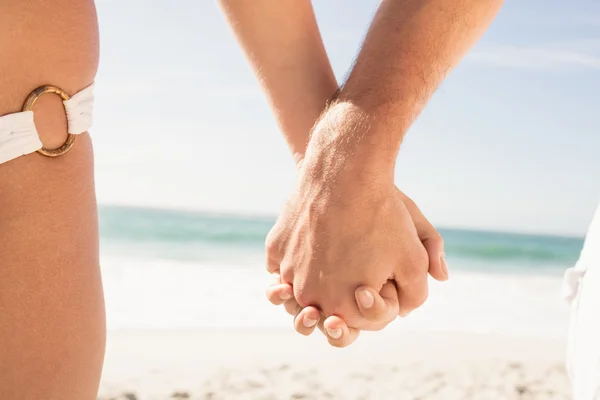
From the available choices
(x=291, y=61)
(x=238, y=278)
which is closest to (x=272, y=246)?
(x=291, y=61)

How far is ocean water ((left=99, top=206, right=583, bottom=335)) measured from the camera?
24.1ft

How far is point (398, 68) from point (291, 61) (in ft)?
1.30

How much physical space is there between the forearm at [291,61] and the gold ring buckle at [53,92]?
75 centimetres

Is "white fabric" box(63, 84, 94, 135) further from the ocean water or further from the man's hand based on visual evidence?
the ocean water

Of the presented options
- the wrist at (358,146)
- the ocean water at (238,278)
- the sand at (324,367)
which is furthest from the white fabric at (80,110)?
the ocean water at (238,278)

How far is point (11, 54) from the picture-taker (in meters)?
0.91

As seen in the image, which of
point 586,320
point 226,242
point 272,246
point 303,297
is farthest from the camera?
point 226,242

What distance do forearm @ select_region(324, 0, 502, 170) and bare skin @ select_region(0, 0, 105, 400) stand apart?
0.57m

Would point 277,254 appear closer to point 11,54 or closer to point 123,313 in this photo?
point 11,54

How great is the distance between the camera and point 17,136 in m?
0.93

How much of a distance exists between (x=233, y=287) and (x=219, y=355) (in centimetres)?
469

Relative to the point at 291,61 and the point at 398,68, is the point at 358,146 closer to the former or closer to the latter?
the point at 398,68

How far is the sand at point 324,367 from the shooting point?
3930mm

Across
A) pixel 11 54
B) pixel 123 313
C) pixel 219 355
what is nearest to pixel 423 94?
pixel 11 54
